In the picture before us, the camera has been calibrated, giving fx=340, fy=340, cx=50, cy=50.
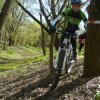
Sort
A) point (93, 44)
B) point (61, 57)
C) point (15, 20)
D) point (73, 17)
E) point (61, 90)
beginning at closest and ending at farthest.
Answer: point (61, 90) < point (61, 57) < point (93, 44) < point (73, 17) < point (15, 20)

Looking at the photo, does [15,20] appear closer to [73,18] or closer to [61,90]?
[73,18]

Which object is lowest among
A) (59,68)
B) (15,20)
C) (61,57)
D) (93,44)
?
(59,68)

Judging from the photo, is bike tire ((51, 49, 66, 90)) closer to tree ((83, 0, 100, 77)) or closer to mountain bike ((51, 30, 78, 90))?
mountain bike ((51, 30, 78, 90))

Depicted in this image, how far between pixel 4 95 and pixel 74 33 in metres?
2.51

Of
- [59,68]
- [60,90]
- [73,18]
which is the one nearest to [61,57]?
[59,68]

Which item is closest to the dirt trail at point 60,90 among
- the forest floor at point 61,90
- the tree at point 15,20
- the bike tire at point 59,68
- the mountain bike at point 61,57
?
the forest floor at point 61,90

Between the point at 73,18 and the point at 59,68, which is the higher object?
the point at 73,18

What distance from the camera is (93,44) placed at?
8.67m

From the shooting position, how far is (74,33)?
358 inches

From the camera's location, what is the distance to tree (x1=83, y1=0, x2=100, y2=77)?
8.63 meters

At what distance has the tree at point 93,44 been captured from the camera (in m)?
8.63

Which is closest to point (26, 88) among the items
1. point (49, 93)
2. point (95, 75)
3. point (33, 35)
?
point (49, 93)

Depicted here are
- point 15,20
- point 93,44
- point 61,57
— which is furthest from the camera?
point 15,20

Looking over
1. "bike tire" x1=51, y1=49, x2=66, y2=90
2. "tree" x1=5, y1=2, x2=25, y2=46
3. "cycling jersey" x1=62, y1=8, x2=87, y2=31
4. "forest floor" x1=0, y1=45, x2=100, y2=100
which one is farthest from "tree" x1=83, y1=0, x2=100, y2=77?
"tree" x1=5, y1=2, x2=25, y2=46
